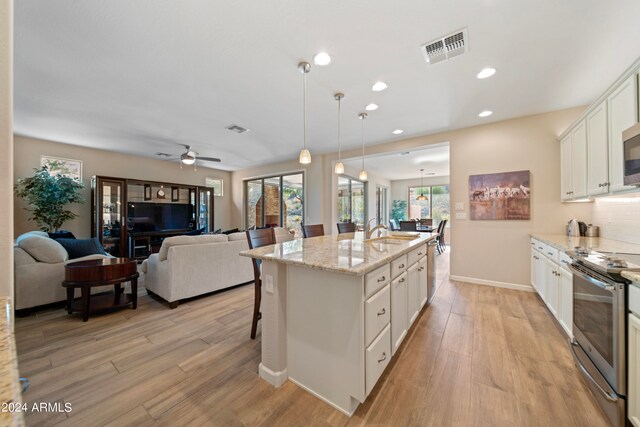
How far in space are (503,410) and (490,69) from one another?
2956 mm

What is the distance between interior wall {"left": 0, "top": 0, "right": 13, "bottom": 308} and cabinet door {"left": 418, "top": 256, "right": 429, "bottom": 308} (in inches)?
113

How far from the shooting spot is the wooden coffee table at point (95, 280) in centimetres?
273

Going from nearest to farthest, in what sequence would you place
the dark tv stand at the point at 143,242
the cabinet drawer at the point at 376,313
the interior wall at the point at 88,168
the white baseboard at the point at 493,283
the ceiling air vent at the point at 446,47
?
the cabinet drawer at the point at 376,313 < the ceiling air vent at the point at 446,47 < the white baseboard at the point at 493,283 < the interior wall at the point at 88,168 < the dark tv stand at the point at 143,242

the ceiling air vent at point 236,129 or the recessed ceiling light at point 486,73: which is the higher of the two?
the ceiling air vent at point 236,129

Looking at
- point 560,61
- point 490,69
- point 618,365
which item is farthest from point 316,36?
point 618,365

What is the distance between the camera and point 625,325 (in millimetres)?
1374

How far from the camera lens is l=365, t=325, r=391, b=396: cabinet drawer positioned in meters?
1.52

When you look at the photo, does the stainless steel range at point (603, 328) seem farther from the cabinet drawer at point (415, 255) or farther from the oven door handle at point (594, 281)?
the cabinet drawer at point (415, 255)

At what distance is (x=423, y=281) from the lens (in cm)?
288

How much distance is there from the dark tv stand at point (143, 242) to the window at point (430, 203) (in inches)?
340

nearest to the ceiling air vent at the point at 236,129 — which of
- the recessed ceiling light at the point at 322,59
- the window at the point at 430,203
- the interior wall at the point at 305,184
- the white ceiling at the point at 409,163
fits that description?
the interior wall at the point at 305,184

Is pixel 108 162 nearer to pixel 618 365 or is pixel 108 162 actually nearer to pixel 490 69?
pixel 490 69

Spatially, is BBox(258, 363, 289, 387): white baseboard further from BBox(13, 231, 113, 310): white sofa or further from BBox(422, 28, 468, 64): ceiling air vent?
BBox(13, 231, 113, 310): white sofa

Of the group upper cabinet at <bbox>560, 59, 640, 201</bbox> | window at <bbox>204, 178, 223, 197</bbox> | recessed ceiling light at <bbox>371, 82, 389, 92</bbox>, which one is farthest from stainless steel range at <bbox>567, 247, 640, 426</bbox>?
window at <bbox>204, 178, 223, 197</bbox>
